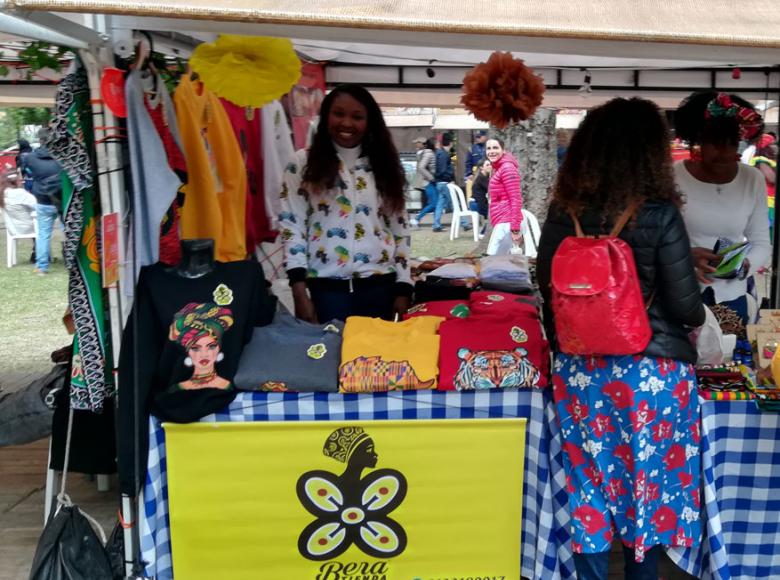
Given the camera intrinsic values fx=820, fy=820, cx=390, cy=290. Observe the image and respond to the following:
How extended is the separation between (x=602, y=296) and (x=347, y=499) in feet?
3.73

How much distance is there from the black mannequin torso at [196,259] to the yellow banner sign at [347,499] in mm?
527

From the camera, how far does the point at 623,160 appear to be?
2.46 m

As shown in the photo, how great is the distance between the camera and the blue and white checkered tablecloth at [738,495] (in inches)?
106

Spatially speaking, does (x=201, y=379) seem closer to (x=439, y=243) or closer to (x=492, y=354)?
(x=492, y=354)

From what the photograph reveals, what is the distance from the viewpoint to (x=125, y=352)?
2.81 meters

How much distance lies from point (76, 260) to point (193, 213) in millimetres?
533

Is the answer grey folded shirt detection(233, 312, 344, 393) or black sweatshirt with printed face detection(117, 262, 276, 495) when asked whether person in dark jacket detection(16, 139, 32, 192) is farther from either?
grey folded shirt detection(233, 312, 344, 393)

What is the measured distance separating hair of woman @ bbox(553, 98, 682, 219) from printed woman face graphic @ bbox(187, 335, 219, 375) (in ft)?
4.20

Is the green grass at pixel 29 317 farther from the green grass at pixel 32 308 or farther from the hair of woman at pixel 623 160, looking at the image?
the hair of woman at pixel 623 160

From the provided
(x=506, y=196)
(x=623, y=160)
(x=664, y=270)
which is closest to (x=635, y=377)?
(x=664, y=270)

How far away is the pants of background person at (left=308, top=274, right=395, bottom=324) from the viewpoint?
131 inches

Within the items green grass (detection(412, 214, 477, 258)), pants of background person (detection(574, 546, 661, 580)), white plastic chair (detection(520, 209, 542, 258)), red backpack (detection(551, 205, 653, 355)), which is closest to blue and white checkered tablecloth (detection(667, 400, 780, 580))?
pants of background person (detection(574, 546, 661, 580))

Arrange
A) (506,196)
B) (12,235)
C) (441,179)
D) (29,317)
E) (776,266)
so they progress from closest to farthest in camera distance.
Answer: (776,266) → (29,317) → (506,196) → (12,235) → (441,179)

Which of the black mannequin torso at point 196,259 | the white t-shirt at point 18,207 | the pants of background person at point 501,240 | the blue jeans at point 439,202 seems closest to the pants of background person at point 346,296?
the black mannequin torso at point 196,259
